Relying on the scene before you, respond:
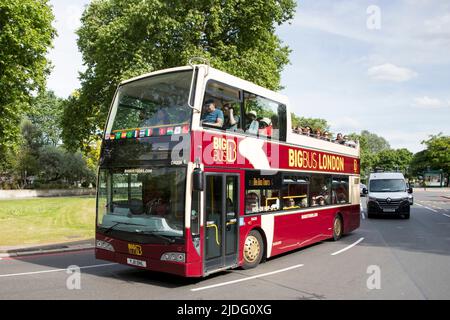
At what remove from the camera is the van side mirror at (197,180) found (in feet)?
22.4

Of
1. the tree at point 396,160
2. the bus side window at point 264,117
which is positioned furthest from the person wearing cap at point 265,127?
the tree at point 396,160

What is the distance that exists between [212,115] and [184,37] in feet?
51.5

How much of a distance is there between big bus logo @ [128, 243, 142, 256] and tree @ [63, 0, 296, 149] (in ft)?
49.1

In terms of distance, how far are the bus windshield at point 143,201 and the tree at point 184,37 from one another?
14.1 meters

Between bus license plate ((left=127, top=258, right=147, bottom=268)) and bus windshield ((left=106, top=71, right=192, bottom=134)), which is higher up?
bus windshield ((left=106, top=71, right=192, bottom=134))

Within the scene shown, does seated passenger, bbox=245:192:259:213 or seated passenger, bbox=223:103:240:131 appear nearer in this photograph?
seated passenger, bbox=223:103:240:131

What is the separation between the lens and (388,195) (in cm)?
2069

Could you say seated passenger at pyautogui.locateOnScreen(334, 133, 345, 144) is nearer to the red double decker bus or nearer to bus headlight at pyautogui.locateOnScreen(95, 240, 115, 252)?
the red double decker bus

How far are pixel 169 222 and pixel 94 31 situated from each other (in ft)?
72.3

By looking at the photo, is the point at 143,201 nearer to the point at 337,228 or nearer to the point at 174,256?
the point at 174,256

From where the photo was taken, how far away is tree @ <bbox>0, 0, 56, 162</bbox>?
22.3 metres

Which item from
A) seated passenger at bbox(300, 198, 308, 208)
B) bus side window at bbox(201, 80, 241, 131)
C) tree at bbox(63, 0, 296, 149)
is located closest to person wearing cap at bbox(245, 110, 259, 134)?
bus side window at bbox(201, 80, 241, 131)

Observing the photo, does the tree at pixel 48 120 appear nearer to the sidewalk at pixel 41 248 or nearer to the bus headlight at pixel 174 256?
the sidewalk at pixel 41 248
